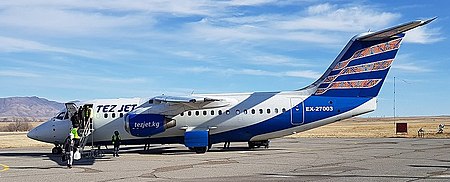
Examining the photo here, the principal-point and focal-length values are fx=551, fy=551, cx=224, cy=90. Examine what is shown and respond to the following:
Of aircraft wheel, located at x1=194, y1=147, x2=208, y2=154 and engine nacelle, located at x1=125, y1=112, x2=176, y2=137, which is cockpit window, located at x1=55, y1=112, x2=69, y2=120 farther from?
aircraft wheel, located at x1=194, y1=147, x2=208, y2=154

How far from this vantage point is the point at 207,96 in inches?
1281

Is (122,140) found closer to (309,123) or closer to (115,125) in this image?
(115,125)

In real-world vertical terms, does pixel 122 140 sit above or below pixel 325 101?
below

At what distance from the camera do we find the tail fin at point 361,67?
30844mm

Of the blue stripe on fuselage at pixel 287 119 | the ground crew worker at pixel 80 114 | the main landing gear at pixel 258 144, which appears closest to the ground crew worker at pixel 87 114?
the ground crew worker at pixel 80 114

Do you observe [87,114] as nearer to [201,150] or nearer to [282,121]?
[201,150]

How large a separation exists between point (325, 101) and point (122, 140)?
12373 mm

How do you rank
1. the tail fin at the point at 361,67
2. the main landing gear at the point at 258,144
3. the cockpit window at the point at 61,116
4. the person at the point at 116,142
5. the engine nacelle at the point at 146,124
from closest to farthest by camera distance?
the tail fin at the point at 361,67
the person at the point at 116,142
the engine nacelle at the point at 146,124
the cockpit window at the point at 61,116
the main landing gear at the point at 258,144

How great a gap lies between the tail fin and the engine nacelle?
29.5 ft

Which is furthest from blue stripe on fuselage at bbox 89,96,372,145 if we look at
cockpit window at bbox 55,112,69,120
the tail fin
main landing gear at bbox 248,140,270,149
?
cockpit window at bbox 55,112,69,120

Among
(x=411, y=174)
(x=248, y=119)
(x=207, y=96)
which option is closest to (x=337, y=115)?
(x=248, y=119)

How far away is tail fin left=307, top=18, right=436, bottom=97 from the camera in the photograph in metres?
30.8

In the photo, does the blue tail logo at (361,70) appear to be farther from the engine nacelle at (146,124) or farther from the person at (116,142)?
the person at (116,142)

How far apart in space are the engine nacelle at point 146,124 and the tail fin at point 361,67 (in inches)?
353
